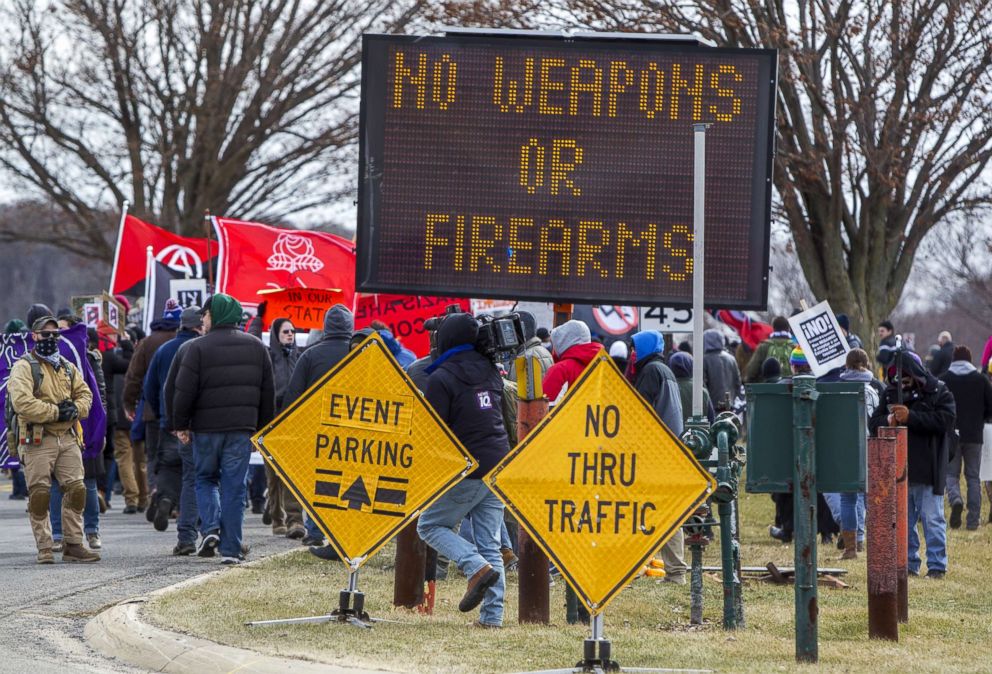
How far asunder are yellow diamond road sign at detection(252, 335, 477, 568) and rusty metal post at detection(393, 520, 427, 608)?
3.28ft

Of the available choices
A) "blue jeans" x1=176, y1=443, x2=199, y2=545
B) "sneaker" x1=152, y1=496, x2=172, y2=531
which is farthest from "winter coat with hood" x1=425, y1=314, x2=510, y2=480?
"sneaker" x1=152, y1=496, x2=172, y2=531

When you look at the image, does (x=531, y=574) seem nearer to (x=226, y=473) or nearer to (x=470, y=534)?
(x=470, y=534)

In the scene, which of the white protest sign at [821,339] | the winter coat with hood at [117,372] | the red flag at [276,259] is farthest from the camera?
the red flag at [276,259]

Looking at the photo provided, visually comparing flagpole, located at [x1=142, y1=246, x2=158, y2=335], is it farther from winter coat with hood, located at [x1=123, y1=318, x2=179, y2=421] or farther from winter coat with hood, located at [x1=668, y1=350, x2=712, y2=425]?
winter coat with hood, located at [x1=668, y1=350, x2=712, y2=425]

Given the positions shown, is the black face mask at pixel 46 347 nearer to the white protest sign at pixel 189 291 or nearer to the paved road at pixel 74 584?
the paved road at pixel 74 584

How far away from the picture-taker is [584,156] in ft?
33.8

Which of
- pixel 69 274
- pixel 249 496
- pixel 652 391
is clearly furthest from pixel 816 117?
pixel 69 274

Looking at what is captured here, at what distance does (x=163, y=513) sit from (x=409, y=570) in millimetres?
5426

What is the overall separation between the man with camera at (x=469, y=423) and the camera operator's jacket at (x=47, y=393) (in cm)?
417

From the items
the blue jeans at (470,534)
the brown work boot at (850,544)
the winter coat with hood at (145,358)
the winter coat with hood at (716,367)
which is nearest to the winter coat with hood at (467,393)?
the blue jeans at (470,534)

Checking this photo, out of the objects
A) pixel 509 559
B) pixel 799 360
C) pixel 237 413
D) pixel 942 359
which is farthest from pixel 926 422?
pixel 942 359

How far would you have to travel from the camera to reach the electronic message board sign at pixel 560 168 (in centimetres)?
1016

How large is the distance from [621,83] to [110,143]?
85.0 ft

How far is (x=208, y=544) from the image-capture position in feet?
41.7
